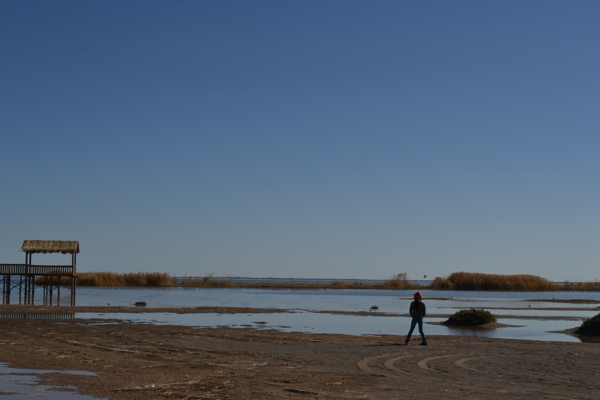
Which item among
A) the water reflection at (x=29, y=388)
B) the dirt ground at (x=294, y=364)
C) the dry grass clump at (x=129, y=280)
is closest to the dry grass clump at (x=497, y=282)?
the dry grass clump at (x=129, y=280)

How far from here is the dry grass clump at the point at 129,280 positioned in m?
88.0

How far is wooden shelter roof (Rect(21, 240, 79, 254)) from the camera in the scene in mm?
50344

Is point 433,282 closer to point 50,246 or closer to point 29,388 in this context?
point 50,246

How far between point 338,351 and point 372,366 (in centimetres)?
350

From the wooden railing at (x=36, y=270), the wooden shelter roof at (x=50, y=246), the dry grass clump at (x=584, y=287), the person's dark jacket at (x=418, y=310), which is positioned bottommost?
the dry grass clump at (x=584, y=287)

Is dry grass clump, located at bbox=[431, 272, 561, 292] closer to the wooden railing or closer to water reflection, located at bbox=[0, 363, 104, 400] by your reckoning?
the wooden railing

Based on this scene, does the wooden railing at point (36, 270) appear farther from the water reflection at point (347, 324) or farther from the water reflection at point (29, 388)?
the water reflection at point (29, 388)

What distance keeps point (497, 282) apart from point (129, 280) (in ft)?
161

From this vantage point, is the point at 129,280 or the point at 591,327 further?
the point at 129,280

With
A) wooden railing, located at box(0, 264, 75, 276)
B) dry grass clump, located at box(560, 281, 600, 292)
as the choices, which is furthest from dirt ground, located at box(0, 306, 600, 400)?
dry grass clump, located at box(560, 281, 600, 292)

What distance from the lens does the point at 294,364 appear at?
16516 millimetres

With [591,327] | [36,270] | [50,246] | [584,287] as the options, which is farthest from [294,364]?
[584,287]

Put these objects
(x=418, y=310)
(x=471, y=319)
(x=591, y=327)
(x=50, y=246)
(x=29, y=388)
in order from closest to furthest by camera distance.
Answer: (x=29, y=388) → (x=418, y=310) → (x=591, y=327) → (x=471, y=319) → (x=50, y=246)

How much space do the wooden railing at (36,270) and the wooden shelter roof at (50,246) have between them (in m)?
1.56
